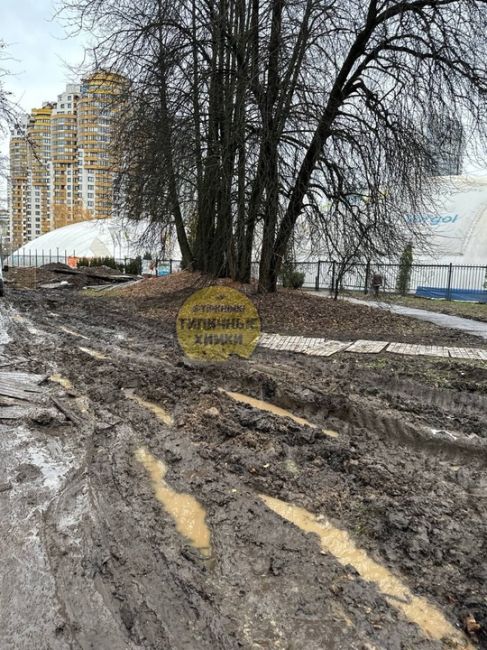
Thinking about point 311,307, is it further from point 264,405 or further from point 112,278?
point 112,278

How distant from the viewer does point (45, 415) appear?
4949 mm

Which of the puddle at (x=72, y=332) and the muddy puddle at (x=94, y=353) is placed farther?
the puddle at (x=72, y=332)

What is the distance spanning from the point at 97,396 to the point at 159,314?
798 centimetres

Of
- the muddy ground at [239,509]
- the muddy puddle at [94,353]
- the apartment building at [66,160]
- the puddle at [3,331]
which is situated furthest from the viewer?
the apartment building at [66,160]

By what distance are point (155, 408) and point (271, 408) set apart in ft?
4.41

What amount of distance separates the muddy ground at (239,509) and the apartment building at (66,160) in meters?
10.9

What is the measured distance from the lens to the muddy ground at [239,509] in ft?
7.39

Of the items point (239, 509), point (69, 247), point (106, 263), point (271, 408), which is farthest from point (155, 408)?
point (69, 247)

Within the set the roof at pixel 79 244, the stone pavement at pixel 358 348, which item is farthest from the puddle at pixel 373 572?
the roof at pixel 79 244

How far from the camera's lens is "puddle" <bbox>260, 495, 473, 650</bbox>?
2273 millimetres

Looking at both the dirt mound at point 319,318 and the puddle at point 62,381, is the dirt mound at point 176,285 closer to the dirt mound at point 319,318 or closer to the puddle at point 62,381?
the dirt mound at point 319,318

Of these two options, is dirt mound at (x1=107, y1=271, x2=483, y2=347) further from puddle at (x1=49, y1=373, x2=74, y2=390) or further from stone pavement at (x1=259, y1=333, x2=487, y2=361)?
puddle at (x1=49, y1=373, x2=74, y2=390)

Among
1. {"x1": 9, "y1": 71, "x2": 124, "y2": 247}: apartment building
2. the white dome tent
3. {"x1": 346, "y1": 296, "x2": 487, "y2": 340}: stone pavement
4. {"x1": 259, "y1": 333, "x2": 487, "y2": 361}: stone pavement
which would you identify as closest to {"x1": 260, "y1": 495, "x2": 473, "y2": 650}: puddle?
{"x1": 259, "y1": 333, "x2": 487, "y2": 361}: stone pavement

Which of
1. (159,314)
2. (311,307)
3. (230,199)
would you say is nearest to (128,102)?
(230,199)
